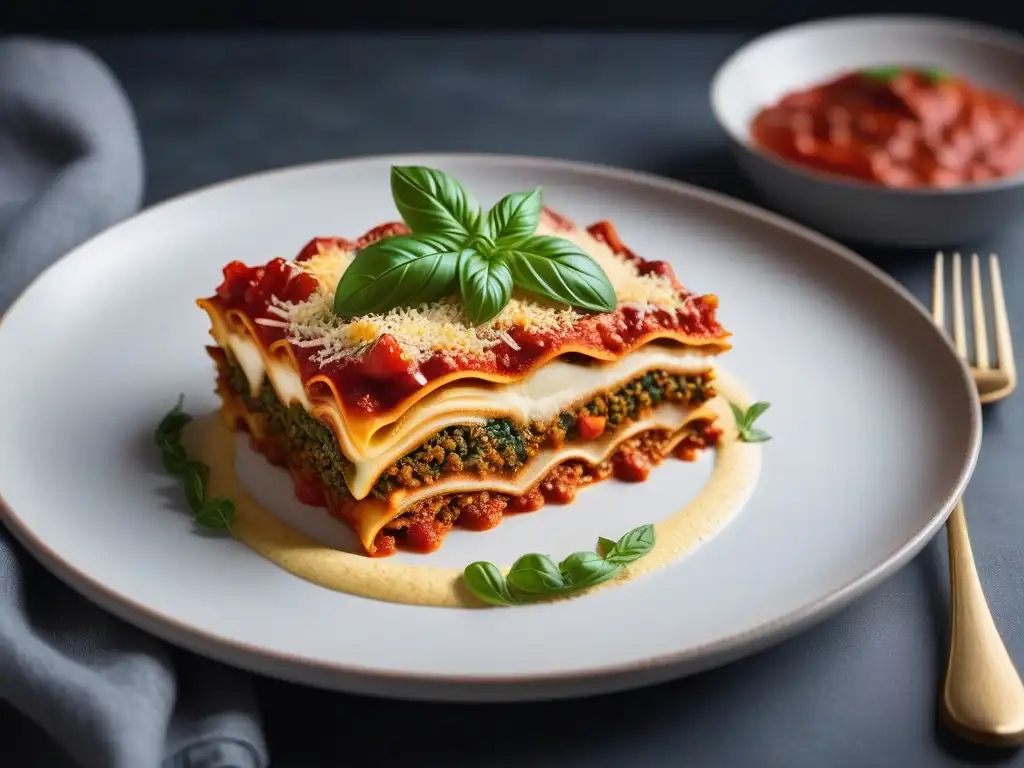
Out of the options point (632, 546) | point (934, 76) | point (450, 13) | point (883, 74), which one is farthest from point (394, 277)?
point (450, 13)

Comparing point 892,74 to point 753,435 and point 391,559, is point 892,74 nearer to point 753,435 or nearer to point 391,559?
point 753,435

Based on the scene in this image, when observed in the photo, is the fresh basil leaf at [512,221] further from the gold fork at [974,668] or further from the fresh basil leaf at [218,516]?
the gold fork at [974,668]

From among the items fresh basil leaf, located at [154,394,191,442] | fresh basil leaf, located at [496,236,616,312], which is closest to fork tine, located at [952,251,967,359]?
fresh basil leaf, located at [496,236,616,312]

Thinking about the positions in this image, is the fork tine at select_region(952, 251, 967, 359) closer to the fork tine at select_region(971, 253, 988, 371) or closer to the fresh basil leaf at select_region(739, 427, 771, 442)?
the fork tine at select_region(971, 253, 988, 371)

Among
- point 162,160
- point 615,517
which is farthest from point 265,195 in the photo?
point 615,517

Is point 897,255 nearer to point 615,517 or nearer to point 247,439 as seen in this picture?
point 615,517

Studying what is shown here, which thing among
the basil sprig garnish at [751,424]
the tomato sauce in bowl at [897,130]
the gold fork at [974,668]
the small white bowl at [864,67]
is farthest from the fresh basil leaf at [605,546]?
the tomato sauce in bowl at [897,130]
